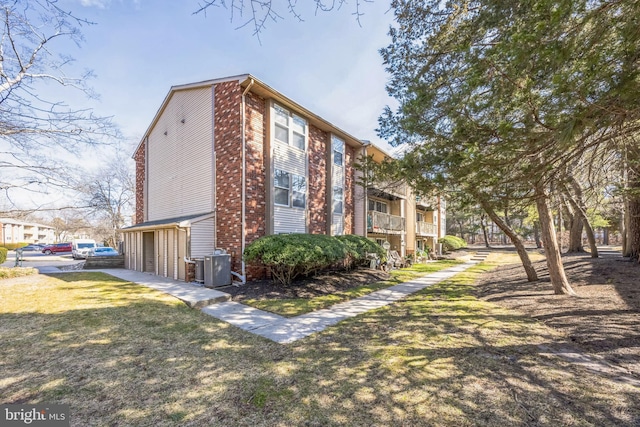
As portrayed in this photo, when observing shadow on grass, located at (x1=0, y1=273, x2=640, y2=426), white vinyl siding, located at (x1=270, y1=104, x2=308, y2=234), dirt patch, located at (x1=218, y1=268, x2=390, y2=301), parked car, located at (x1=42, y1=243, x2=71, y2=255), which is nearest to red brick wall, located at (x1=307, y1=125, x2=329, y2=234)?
white vinyl siding, located at (x1=270, y1=104, x2=308, y2=234)

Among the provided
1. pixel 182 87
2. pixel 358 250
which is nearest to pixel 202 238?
pixel 358 250

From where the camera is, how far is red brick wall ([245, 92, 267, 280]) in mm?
10547

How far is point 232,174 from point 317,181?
15.2 ft

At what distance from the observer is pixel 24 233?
63125 mm

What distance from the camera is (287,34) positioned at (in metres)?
Result: 3.85

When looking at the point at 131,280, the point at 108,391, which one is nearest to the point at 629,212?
the point at 108,391

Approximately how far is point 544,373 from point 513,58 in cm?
436

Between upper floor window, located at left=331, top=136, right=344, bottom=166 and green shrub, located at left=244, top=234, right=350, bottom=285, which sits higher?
upper floor window, located at left=331, top=136, right=344, bottom=166

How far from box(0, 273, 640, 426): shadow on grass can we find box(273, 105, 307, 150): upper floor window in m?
8.21

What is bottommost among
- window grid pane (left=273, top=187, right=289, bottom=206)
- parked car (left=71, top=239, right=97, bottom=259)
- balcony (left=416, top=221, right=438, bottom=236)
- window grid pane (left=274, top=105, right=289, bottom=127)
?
parked car (left=71, top=239, right=97, bottom=259)

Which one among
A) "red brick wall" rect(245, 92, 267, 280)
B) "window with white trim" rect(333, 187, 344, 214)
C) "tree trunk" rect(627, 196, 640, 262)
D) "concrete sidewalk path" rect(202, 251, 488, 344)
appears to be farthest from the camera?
"window with white trim" rect(333, 187, 344, 214)

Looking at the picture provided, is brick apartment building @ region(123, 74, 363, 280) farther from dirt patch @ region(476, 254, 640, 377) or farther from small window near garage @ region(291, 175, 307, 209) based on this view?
dirt patch @ region(476, 254, 640, 377)

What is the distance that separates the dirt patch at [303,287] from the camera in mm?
8812

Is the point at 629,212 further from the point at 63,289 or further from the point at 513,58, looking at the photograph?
the point at 63,289
